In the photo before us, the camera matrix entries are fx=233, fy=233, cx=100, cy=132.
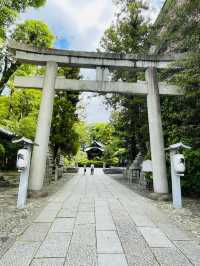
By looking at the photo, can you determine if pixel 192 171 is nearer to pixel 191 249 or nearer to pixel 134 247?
pixel 191 249

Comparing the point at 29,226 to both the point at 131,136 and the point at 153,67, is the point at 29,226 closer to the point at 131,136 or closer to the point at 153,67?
the point at 153,67

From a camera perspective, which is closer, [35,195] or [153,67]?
[35,195]

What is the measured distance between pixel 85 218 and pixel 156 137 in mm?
4608

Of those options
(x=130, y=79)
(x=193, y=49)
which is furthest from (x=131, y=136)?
(x=193, y=49)

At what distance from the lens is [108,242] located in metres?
3.81

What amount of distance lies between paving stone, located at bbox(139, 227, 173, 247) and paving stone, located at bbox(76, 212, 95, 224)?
1.18 metres

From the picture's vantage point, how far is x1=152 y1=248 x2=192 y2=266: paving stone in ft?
10.2

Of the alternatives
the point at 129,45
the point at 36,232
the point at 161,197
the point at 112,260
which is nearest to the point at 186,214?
the point at 161,197

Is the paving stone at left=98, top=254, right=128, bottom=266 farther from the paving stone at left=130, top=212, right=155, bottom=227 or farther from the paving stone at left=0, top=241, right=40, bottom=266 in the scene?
the paving stone at left=130, top=212, right=155, bottom=227

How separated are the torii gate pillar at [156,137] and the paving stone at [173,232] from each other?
3488 millimetres

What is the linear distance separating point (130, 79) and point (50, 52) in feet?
21.4

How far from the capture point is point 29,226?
15.7 ft

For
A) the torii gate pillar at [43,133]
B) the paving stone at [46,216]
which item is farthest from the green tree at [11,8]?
the paving stone at [46,216]

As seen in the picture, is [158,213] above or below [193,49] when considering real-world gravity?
below
